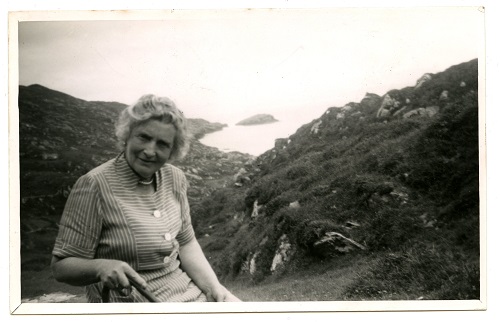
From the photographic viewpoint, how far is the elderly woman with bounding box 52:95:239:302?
14.7 feet

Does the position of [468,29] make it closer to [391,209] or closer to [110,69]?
[391,209]

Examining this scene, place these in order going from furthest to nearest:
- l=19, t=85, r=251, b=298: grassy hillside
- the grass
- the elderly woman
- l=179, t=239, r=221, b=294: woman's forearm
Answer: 1. the grass
2. l=19, t=85, r=251, b=298: grassy hillside
3. l=179, t=239, r=221, b=294: woman's forearm
4. the elderly woman

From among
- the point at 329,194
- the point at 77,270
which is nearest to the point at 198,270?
the point at 77,270

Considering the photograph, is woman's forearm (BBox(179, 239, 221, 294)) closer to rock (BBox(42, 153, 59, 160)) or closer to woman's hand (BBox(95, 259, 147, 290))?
woman's hand (BBox(95, 259, 147, 290))

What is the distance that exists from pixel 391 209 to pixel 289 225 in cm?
95

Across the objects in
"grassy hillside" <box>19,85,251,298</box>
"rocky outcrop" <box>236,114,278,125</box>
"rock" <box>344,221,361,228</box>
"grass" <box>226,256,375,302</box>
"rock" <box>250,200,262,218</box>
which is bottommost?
"grass" <box>226,256,375,302</box>

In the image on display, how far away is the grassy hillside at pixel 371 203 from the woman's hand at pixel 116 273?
3.46 ft

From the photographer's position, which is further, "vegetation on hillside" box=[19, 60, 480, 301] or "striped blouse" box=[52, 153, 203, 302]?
"vegetation on hillside" box=[19, 60, 480, 301]

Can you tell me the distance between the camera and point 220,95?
5.48 metres

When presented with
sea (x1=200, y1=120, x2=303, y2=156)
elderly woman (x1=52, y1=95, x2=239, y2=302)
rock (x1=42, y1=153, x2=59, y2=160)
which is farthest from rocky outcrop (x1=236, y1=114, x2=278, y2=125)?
rock (x1=42, y1=153, x2=59, y2=160)

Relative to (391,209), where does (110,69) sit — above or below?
above

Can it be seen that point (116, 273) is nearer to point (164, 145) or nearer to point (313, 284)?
point (164, 145)

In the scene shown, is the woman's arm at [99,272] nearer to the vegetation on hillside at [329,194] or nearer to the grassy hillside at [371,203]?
the vegetation on hillside at [329,194]

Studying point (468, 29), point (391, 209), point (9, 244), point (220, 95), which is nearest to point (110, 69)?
point (220, 95)
